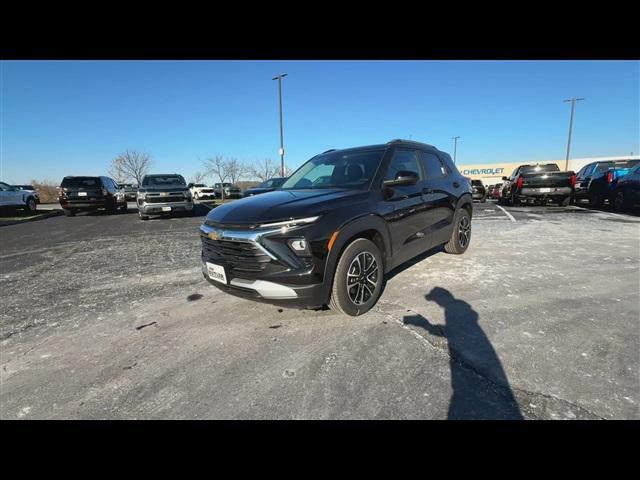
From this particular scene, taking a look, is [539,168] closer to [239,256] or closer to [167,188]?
[239,256]

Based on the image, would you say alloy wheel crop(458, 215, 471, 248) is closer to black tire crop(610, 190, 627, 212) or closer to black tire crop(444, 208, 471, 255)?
black tire crop(444, 208, 471, 255)

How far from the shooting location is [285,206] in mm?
2867

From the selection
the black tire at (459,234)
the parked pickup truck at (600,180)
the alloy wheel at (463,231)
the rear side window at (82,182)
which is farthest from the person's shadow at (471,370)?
the rear side window at (82,182)

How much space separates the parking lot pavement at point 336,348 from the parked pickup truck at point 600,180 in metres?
9.14

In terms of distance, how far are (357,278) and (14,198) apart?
63.7 ft

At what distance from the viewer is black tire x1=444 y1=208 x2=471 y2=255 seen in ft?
17.4

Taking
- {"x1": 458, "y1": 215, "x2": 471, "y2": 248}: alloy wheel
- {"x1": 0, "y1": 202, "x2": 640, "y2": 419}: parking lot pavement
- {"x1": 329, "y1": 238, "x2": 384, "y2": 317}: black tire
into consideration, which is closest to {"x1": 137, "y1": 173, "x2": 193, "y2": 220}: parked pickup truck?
{"x1": 0, "y1": 202, "x2": 640, "y2": 419}: parking lot pavement

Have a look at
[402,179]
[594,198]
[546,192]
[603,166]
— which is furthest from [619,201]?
[402,179]

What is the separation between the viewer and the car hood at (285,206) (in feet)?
9.00

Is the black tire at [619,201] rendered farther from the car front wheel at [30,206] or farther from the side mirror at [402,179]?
the car front wheel at [30,206]

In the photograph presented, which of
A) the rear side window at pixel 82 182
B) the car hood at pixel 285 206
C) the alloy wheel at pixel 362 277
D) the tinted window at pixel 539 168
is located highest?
the tinted window at pixel 539 168

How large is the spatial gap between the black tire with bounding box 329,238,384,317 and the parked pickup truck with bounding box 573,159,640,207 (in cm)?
1275

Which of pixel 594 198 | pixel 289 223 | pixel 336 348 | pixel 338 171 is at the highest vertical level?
pixel 338 171
